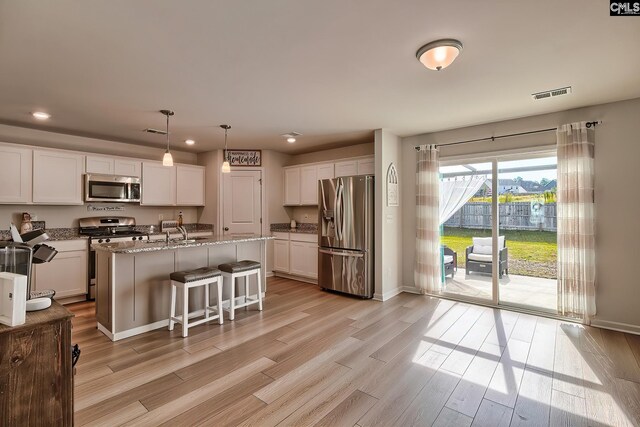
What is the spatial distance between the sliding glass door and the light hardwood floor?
55 cm

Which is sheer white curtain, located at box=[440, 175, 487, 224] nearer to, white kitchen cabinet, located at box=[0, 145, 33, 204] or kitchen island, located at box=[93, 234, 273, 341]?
kitchen island, located at box=[93, 234, 273, 341]

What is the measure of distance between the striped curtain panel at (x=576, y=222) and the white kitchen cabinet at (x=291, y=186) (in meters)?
4.10

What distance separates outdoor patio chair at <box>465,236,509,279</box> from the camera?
420cm

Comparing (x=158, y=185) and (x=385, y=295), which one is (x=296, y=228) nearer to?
(x=385, y=295)

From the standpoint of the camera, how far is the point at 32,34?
6.64 feet

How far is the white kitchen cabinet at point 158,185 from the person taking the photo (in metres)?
5.23

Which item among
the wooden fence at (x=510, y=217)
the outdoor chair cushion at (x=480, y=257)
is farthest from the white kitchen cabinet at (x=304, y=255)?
the outdoor chair cushion at (x=480, y=257)

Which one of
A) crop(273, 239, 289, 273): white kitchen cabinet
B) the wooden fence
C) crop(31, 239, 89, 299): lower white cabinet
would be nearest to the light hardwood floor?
crop(31, 239, 89, 299): lower white cabinet

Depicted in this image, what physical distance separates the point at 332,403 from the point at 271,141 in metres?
4.23

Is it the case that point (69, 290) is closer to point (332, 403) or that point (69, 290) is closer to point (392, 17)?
point (332, 403)

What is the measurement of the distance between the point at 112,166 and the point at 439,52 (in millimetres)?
5008

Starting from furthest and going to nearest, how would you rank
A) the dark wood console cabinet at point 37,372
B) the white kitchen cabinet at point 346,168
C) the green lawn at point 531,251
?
1. the white kitchen cabinet at point 346,168
2. the green lawn at point 531,251
3. the dark wood console cabinet at point 37,372

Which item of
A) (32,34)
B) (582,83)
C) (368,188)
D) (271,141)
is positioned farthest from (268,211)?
(582,83)

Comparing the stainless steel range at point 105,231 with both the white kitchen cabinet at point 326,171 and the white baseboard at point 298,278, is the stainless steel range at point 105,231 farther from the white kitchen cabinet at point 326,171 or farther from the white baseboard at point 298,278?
the white kitchen cabinet at point 326,171
